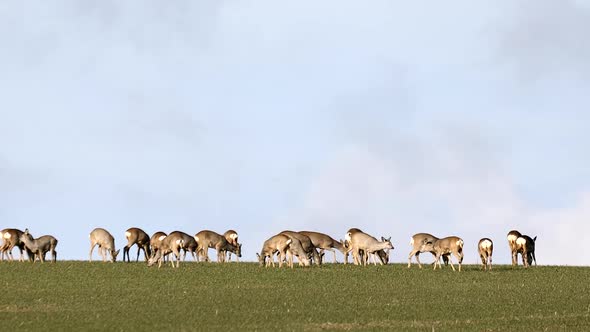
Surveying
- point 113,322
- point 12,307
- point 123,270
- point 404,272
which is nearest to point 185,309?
point 113,322

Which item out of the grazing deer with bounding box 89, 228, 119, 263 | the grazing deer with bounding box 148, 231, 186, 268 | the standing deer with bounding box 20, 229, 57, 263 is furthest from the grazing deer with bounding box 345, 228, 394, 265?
the standing deer with bounding box 20, 229, 57, 263

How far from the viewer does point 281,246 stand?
45875 mm

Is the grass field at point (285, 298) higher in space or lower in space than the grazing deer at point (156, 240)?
lower

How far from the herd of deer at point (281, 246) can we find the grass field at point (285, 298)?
5.51 feet

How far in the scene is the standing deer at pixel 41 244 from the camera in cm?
4797

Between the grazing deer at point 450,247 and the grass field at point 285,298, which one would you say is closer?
the grass field at point 285,298

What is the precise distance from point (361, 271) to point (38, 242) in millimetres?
15628

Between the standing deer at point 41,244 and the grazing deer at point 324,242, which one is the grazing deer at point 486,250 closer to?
the grazing deer at point 324,242

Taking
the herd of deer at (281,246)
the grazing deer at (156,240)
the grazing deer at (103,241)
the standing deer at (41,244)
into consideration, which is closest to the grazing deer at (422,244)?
the herd of deer at (281,246)

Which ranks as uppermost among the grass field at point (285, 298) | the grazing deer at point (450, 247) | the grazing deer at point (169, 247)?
the grazing deer at point (169, 247)

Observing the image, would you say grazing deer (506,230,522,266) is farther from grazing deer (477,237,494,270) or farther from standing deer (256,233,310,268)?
standing deer (256,233,310,268)

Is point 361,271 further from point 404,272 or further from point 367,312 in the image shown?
point 367,312

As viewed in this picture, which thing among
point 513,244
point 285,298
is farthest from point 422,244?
point 285,298

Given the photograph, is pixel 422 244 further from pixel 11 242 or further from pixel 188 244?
pixel 11 242
